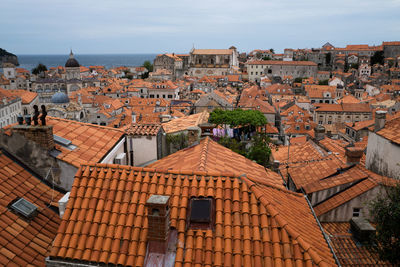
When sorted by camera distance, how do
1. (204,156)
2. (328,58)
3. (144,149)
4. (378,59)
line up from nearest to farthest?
(204,156) → (144,149) → (378,59) → (328,58)

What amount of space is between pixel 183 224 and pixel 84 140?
561 centimetres

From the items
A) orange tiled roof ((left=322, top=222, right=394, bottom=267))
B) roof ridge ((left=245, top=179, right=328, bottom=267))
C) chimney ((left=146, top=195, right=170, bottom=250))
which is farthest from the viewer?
orange tiled roof ((left=322, top=222, right=394, bottom=267))

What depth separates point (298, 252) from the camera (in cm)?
540

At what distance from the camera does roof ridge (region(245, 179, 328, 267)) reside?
210 inches

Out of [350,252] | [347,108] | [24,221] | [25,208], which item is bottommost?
[347,108]

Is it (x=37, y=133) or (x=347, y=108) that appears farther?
(x=347, y=108)

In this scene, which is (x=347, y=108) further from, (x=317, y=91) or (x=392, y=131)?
(x=392, y=131)

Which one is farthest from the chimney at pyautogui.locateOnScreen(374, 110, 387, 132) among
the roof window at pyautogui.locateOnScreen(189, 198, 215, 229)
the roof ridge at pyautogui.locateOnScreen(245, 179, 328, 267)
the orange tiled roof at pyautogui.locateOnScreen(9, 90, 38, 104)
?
the orange tiled roof at pyautogui.locateOnScreen(9, 90, 38, 104)

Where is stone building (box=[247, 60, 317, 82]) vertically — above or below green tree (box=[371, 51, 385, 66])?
below

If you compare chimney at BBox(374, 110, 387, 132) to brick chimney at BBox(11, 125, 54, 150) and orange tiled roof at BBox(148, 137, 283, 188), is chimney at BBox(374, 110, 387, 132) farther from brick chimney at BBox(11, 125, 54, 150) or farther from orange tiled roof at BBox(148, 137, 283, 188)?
brick chimney at BBox(11, 125, 54, 150)

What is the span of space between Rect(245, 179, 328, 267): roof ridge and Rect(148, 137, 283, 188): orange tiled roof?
173cm

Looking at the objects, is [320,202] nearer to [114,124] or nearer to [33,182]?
[33,182]

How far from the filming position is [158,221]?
555 centimetres

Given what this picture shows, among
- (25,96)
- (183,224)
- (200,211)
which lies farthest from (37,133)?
(25,96)
